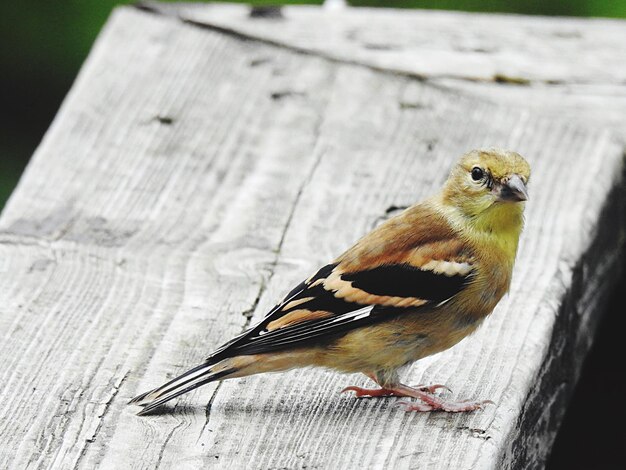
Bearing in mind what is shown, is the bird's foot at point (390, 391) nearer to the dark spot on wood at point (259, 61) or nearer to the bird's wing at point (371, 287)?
the bird's wing at point (371, 287)

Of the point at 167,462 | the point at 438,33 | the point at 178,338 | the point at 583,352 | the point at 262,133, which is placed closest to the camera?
the point at 167,462

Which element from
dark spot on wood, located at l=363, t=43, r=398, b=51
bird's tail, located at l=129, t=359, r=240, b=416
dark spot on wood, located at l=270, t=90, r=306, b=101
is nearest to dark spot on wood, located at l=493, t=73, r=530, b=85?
dark spot on wood, located at l=363, t=43, r=398, b=51

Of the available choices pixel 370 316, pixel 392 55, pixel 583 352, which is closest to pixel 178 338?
pixel 370 316

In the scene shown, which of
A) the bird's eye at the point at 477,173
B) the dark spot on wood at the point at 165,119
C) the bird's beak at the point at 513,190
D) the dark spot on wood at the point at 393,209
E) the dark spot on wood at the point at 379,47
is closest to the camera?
the bird's beak at the point at 513,190

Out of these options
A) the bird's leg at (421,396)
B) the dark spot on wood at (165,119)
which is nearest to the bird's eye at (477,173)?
the bird's leg at (421,396)

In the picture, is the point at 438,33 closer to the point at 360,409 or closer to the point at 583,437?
the point at 583,437

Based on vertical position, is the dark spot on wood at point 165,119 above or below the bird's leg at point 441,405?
below

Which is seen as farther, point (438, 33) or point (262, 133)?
point (438, 33)

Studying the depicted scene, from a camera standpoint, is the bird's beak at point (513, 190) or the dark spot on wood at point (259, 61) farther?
the dark spot on wood at point (259, 61)
